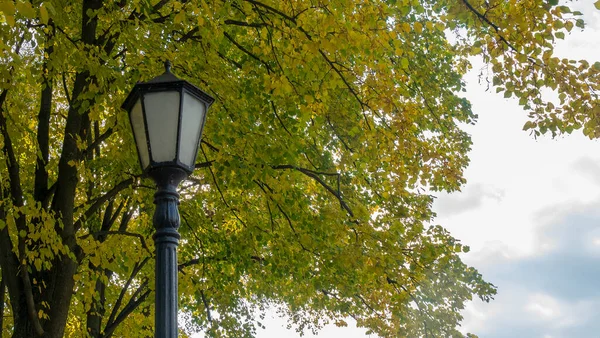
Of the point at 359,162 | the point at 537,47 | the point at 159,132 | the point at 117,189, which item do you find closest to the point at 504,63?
the point at 537,47

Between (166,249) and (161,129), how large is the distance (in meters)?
0.72

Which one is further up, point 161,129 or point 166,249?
point 161,129

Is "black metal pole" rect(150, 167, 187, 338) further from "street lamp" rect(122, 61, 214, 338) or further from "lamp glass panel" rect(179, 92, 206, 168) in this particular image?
"lamp glass panel" rect(179, 92, 206, 168)

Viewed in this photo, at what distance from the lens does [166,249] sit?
12.8 ft

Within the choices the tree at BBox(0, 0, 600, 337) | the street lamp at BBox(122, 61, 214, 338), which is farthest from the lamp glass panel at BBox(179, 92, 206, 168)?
the tree at BBox(0, 0, 600, 337)

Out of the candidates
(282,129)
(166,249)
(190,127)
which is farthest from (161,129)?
(282,129)

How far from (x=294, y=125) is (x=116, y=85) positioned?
262cm

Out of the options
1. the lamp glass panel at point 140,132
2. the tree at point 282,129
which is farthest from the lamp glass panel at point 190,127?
the tree at point 282,129

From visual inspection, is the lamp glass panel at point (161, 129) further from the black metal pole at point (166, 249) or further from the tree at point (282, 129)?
the tree at point (282, 129)

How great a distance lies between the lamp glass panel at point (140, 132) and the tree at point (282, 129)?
167cm

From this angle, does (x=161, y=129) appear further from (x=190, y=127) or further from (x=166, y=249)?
(x=166, y=249)

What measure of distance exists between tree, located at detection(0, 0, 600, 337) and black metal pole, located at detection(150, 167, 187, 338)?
2103mm

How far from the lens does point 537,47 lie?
6023mm

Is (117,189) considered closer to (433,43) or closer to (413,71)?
(413,71)
